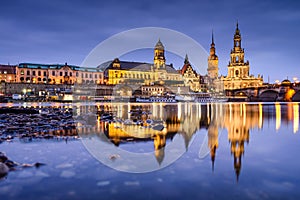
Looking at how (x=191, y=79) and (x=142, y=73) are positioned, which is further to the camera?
(x=191, y=79)

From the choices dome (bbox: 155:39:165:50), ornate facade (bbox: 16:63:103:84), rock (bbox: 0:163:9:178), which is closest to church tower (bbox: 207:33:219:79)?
dome (bbox: 155:39:165:50)

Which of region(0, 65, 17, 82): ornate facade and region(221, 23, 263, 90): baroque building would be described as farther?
region(221, 23, 263, 90): baroque building

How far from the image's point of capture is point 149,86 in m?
122

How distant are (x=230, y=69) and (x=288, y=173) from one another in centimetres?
14266

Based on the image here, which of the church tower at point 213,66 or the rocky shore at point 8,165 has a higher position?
the church tower at point 213,66

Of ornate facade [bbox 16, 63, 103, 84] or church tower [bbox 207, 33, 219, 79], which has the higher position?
church tower [bbox 207, 33, 219, 79]

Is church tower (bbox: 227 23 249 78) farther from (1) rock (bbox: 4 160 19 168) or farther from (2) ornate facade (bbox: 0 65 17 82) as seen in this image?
(1) rock (bbox: 4 160 19 168)

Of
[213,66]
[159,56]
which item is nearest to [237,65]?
[213,66]

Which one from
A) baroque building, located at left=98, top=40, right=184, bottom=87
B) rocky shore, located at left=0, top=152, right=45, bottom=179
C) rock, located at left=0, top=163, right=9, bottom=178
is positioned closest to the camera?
rock, located at left=0, top=163, right=9, bottom=178

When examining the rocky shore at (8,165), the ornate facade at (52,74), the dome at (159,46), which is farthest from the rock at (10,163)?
the dome at (159,46)

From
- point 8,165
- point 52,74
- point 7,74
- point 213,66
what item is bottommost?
point 8,165

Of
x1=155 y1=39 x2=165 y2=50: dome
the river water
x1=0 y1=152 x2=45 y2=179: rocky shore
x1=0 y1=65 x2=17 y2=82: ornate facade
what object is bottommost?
the river water

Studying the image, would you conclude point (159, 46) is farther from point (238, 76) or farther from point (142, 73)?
point (238, 76)

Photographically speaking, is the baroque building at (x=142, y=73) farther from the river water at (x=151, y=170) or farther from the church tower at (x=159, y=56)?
the river water at (x=151, y=170)
